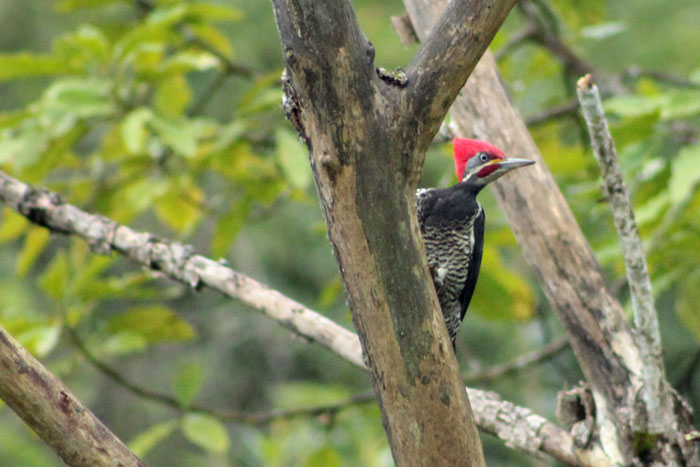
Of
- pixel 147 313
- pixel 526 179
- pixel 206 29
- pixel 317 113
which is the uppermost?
pixel 206 29

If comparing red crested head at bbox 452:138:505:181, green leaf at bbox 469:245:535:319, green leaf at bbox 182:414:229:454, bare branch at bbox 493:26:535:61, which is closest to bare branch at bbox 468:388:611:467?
red crested head at bbox 452:138:505:181

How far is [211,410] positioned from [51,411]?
173 cm

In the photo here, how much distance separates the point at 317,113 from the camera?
1397 mm

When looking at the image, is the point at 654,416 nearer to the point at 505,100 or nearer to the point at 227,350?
the point at 505,100

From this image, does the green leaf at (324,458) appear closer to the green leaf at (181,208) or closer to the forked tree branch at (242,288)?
the forked tree branch at (242,288)

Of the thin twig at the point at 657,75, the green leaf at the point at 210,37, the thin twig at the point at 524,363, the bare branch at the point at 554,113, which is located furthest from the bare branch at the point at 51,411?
the thin twig at the point at 657,75

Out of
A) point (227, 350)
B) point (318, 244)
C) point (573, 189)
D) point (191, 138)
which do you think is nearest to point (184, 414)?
point (191, 138)

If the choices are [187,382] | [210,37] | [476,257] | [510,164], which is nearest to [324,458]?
[187,382]

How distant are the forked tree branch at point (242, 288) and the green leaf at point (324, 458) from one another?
3.24 feet

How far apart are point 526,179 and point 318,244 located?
411cm

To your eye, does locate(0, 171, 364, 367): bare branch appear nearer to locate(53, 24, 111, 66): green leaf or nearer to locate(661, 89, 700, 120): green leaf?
locate(53, 24, 111, 66): green leaf

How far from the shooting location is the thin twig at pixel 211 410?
2.93 meters

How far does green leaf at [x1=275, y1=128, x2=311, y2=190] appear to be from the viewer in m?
3.04

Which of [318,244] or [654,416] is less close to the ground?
[318,244]
